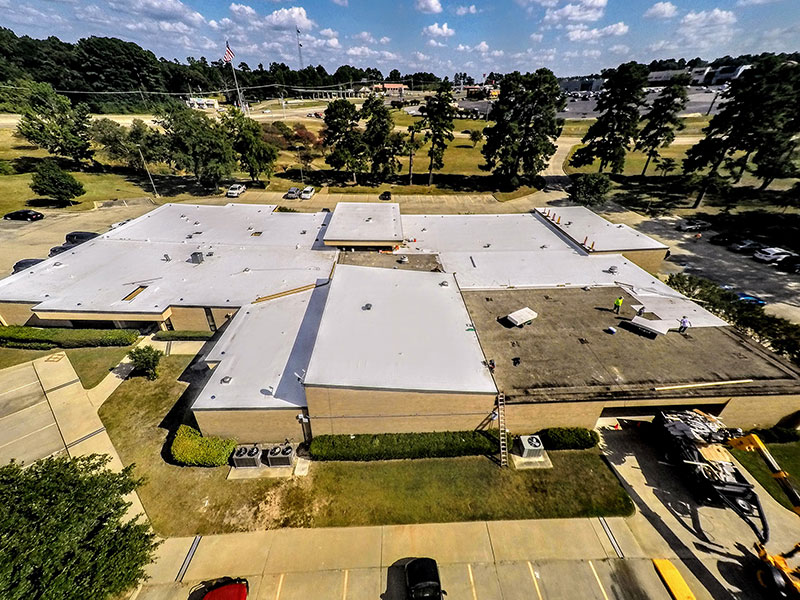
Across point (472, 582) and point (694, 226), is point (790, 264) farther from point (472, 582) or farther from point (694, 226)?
point (472, 582)

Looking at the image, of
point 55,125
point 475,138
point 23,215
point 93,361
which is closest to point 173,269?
point 93,361

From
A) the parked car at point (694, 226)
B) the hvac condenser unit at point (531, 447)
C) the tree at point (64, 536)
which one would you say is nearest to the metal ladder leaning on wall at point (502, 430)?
the hvac condenser unit at point (531, 447)

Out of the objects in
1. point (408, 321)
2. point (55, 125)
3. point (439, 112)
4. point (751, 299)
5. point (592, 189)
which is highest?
point (439, 112)

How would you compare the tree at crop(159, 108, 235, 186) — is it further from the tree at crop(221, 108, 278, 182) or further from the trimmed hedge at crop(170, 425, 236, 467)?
the trimmed hedge at crop(170, 425, 236, 467)

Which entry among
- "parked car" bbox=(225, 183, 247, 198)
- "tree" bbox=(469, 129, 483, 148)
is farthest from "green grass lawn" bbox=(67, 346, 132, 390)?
"tree" bbox=(469, 129, 483, 148)

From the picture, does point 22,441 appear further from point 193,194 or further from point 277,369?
point 193,194

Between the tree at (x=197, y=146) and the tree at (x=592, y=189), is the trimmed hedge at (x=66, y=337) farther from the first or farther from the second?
the tree at (x=592, y=189)
